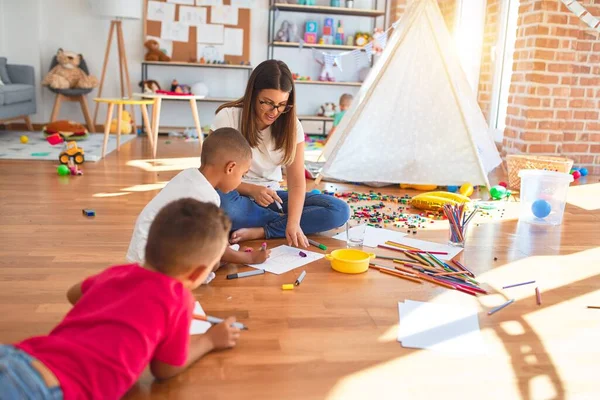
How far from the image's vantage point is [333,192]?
10.7 ft

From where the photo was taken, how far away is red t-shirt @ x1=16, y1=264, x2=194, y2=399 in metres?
0.93

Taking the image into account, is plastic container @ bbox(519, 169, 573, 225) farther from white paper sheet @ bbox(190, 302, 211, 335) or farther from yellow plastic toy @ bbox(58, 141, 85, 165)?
yellow plastic toy @ bbox(58, 141, 85, 165)

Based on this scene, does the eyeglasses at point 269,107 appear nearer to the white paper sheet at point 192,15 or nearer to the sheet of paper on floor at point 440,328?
the sheet of paper on floor at point 440,328

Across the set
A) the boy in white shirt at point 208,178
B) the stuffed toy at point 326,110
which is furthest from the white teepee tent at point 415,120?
the stuffed toy at point 326,110

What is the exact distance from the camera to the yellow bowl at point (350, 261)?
1895 millimetres

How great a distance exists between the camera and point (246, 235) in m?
2.21

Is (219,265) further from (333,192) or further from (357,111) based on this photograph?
(357,111)

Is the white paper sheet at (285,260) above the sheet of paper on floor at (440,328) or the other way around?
above

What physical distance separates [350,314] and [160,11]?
4.84m

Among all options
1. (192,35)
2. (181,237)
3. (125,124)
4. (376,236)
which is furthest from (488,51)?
(181,237)

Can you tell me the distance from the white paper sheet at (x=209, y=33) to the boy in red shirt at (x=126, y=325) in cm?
500

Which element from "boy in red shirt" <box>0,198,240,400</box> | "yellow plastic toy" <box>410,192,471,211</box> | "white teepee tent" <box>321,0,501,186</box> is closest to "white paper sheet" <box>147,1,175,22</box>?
"white teepee tent" <box>321,0,501,186</box>

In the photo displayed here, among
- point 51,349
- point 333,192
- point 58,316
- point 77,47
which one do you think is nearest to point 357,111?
point 333,192

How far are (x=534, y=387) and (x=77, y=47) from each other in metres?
5.42
